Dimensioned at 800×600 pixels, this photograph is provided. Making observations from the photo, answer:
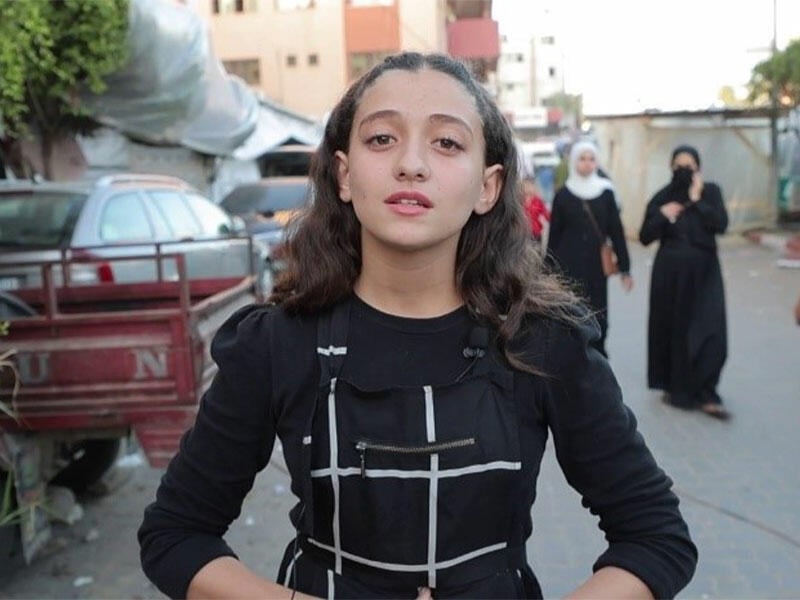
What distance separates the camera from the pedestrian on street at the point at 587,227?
7887mm

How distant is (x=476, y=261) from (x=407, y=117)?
0.28 meters

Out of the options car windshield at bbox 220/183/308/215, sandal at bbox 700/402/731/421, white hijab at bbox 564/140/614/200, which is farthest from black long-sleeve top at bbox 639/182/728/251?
car windshield at bbox 220/183/308/215

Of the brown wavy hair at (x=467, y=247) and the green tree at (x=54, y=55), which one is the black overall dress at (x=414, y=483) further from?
the green tree at (x=54, y=55)

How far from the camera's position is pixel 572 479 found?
5.47 feet

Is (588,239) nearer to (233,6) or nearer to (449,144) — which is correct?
(449,144)

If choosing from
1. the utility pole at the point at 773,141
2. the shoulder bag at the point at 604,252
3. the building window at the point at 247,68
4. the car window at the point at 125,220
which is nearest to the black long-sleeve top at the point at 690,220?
the shoulder bag at the point at 604,252

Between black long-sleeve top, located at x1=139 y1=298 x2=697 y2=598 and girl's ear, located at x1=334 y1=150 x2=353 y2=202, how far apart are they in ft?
0.79

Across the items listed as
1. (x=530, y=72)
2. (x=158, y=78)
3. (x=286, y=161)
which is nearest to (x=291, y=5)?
(x=286, y=161)

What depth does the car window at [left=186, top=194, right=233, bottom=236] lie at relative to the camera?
9719 millimetres

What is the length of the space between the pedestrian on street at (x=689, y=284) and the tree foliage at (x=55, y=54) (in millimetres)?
4346

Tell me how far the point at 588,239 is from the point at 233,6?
95.7 feet

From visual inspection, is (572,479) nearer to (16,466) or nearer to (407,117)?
(407,117)

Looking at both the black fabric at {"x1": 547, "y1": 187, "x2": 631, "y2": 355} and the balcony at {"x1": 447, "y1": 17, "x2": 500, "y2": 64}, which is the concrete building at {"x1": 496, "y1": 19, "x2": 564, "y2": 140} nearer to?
the balcony at {"x1": 447, "y1": 17, "x2": 500, "y2": 64}

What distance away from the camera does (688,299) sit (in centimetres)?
739
